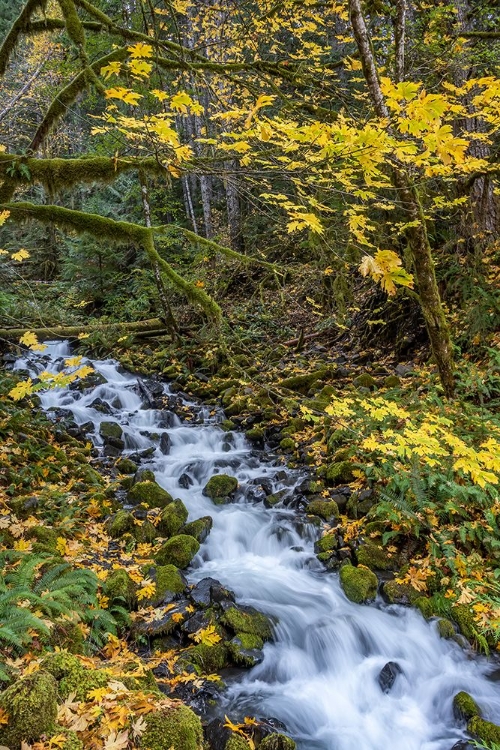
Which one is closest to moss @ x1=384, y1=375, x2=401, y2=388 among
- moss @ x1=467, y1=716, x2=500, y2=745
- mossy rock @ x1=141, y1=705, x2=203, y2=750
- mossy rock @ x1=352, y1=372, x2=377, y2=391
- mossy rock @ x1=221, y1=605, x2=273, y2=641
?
mossy rock @ x1=352, y1=372, x2=377, y2=391

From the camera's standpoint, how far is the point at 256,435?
9.03 metres

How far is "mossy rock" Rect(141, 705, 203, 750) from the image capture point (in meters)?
2.60

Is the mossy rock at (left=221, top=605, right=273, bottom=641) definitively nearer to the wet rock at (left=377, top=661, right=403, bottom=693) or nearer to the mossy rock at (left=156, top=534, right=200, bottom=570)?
the mossy rock at (left=156, top=534, right=200, bottom=570)

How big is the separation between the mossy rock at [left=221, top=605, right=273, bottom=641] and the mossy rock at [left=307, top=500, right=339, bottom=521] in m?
1.80

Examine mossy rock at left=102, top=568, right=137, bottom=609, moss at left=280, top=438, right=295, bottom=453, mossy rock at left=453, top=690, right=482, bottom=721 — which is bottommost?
mossy rock at left=453, top=690, right=482, bottom=721

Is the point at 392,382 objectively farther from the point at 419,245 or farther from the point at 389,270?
the point at 389,270

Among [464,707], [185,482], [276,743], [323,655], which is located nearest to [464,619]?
[464,707]

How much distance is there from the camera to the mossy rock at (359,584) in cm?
513

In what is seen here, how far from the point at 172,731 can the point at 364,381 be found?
7213 millimetres

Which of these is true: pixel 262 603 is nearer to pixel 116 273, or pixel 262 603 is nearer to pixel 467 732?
pixel 467 732

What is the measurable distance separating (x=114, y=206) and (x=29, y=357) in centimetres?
828

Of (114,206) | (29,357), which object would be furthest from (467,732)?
(114,206)

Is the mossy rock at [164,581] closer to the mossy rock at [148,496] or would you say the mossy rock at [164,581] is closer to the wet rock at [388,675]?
the mossy rock at [148,496]

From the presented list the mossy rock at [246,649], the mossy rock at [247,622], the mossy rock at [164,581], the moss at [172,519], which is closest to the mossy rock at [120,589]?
the mossy rock at [164,581]
